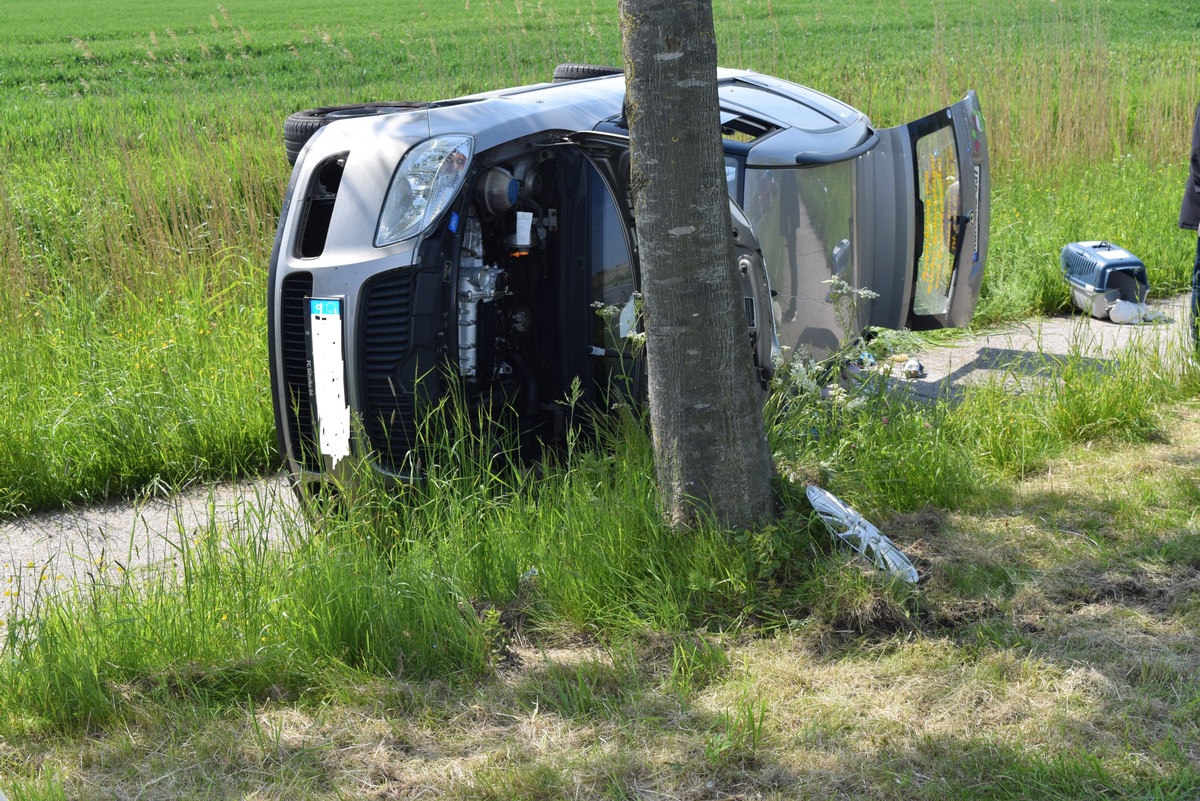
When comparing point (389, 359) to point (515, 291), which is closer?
point (389, 359)

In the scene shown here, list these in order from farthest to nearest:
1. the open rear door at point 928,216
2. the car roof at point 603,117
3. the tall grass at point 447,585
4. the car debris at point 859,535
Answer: the open rear door at point 928,216 → the car roof at point 603,117 → the car debris at point 859,535 → the tall grass at point 447,585

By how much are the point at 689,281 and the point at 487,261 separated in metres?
1.38

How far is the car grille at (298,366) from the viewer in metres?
4.53

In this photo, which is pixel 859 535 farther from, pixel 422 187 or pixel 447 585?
pixel 422 187

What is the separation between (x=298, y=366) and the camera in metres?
4.58

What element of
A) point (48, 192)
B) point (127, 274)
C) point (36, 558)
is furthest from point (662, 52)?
point (48, 192)

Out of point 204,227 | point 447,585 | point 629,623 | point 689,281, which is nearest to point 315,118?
point 689,281

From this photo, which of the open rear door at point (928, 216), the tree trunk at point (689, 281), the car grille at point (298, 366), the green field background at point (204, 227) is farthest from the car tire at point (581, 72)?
the tree trunk at point (689, 281)

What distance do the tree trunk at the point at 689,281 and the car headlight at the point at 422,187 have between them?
1020 mm

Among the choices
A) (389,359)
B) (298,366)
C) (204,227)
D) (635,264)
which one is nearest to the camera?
(389,359)

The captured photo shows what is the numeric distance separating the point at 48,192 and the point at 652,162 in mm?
7652

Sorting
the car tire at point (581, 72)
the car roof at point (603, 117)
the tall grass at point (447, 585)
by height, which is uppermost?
the car tire at point (581, 72)

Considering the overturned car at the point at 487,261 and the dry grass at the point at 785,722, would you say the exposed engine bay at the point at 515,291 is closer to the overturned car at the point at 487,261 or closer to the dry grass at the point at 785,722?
the overturned car at the point at 487,261

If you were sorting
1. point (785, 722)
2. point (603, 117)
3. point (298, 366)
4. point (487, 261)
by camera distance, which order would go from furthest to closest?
1. point (603, 117)
2. point (487, 261)
3. point (298, 366)
4. point (785, 722)
